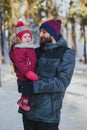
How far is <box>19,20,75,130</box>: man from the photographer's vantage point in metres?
4.44

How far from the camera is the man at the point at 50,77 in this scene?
444cm

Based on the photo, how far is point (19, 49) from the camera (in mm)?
Result: 4621

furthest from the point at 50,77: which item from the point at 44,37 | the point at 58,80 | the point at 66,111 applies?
the point at 66,111

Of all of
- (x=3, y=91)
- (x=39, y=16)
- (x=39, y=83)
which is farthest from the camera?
(x=39, y=16)

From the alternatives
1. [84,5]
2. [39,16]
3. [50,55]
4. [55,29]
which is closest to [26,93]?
[50,55]

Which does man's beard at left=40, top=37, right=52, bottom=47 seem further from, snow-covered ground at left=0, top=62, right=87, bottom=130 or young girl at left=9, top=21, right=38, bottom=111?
snow-covered ground at left=0, top=62, right=87, bottom=130

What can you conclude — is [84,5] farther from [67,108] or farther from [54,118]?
[54,118]

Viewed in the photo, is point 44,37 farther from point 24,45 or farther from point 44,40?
point 24,45

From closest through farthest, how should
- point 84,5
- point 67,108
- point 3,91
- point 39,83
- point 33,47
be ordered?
point 39,83, point 33,47, point 67,108, point 3,91, point 84,5

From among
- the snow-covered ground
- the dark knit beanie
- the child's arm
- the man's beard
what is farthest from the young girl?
the snow-covered ground

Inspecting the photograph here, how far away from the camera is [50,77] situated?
4469 mm

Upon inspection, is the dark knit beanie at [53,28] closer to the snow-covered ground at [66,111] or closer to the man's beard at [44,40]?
the man's beard at [44,40]

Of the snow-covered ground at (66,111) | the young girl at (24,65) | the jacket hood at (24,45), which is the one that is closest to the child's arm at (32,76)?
the young girl at (24,65)

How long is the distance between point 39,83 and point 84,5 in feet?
54.5
